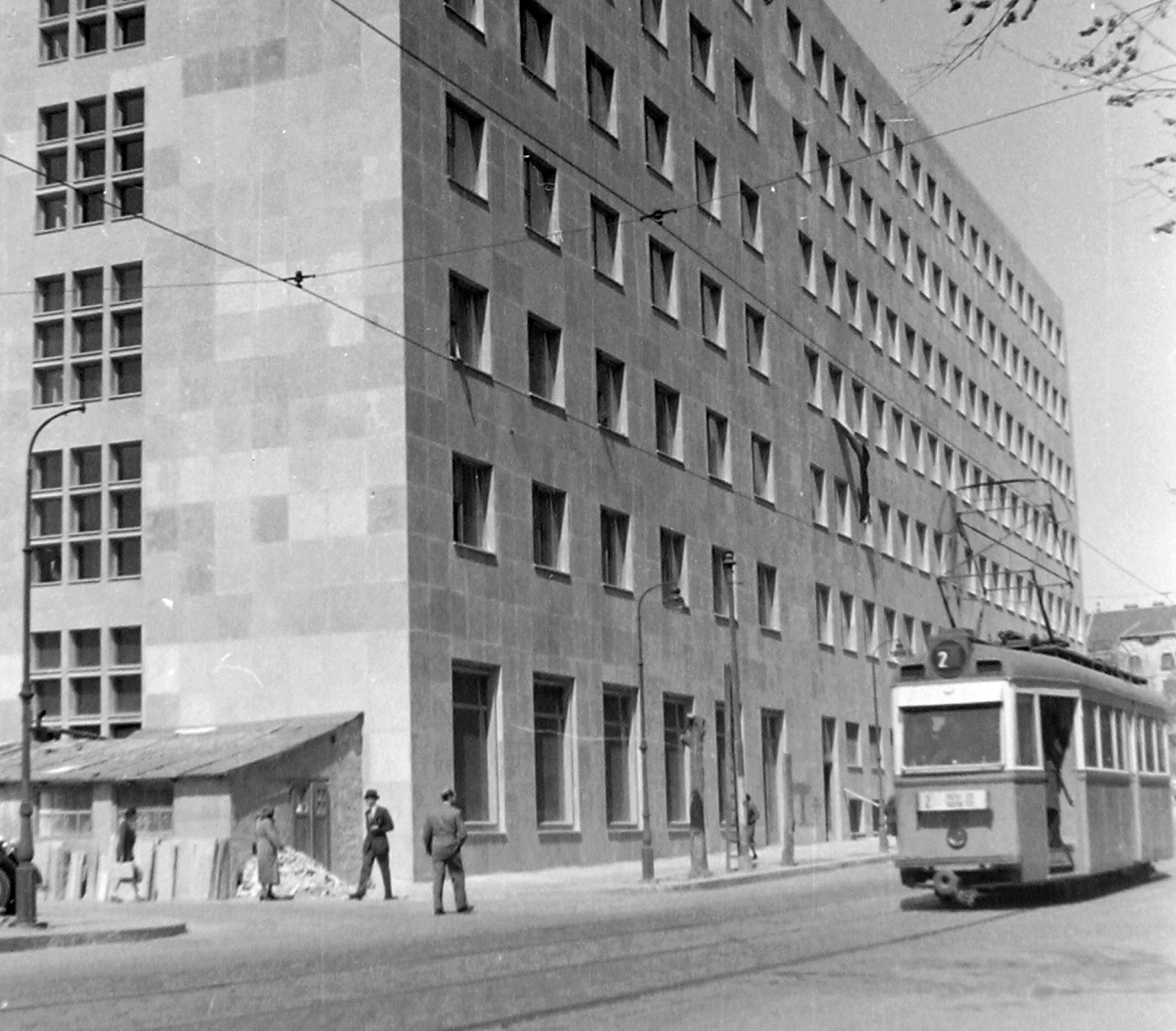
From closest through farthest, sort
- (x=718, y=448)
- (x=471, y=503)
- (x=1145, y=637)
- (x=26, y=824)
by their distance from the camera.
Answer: (x=26, y=824), (x=471, y=503), (x=718, y=448), (x=1145, y=637)

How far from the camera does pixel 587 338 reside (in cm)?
4141

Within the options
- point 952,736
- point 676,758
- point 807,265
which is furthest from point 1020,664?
point 807,265

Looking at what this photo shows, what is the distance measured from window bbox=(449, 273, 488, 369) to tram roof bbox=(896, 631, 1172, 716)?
15.8m

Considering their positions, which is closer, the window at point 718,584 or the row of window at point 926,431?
the window at point 718,584

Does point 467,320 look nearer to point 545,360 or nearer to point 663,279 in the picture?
point 545,360

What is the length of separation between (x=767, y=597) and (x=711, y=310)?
27.2 feet

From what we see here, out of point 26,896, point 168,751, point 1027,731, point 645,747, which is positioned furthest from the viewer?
point 645,747

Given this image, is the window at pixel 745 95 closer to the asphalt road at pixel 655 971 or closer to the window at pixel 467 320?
the window at pixel 467 320

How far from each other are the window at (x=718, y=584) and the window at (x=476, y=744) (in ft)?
39.1

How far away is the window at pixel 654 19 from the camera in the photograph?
152 ft

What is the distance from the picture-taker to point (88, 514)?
37.8 m

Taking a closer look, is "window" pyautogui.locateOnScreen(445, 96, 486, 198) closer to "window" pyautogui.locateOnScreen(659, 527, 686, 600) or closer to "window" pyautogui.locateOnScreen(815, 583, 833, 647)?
"window" pyautogui.locateOnScreen(659, 527, 686, 600)

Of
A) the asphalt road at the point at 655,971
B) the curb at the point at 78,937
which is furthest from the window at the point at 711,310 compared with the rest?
the curb at the point at 78,937

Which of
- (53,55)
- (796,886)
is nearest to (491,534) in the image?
(796,886)
